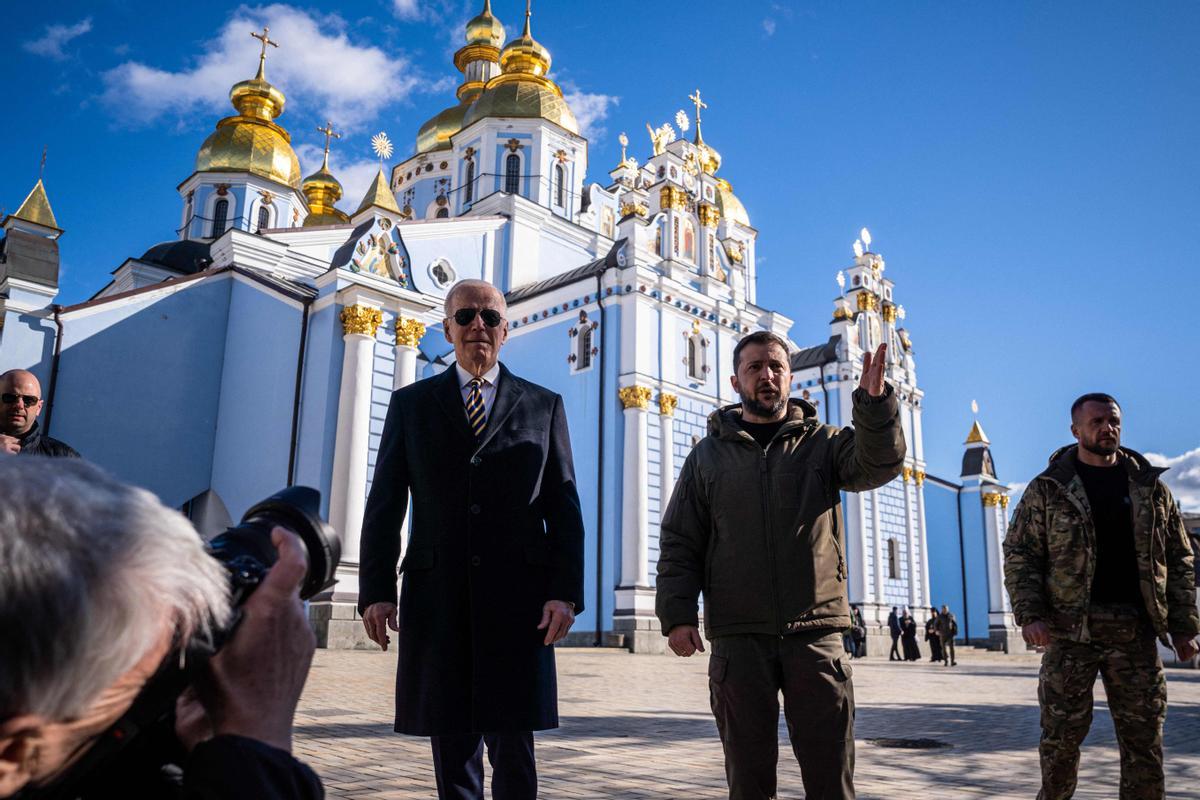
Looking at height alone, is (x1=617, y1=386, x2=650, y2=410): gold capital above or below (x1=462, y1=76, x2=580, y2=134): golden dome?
below

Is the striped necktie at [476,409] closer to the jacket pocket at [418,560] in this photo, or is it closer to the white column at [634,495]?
the jacket pocket at [418,560]

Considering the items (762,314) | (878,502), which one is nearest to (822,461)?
(762,314)

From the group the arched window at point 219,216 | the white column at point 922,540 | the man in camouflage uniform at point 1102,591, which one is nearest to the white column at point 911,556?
the white column at point 922,540

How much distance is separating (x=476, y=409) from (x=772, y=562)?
1230 mm

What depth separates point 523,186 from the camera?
28.0 meters

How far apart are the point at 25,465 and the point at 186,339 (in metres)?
17.3

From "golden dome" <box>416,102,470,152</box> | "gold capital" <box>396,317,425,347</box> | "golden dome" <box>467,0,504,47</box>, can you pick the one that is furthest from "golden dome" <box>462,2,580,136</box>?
"gold capital" <box>396,317,425,347</box>

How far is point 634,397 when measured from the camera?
72.2 ft

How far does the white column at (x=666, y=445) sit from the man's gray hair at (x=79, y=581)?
21215 millimetres

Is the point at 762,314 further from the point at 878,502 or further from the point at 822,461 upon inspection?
the point at 822,461

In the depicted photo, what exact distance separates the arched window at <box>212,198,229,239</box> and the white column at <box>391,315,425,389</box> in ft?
55.4

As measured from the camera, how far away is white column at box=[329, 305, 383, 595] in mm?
14906

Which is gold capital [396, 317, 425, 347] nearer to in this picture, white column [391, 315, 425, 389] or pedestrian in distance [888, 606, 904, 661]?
white column [391, 315, 425, 389]

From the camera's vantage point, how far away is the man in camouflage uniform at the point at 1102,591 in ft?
13.3
